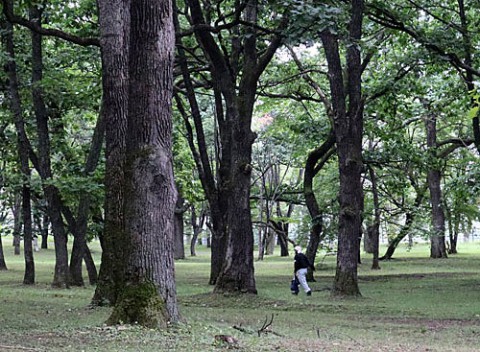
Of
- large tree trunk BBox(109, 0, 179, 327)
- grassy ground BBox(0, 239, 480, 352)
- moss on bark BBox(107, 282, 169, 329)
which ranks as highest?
large tree trunk BBox(109, 0, 179, 327)

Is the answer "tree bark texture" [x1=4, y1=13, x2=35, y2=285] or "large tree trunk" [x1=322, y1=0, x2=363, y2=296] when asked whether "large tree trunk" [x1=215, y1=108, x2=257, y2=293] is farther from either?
"tree bark texture" [x1=4, y1=13, x2=35, y2=285]

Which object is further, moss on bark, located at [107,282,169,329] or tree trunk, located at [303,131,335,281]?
tree trunk, located at [303,131,335,281]

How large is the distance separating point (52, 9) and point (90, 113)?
691 centimetres

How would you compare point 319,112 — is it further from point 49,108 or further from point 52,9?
point 52,9

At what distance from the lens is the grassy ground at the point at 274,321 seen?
854cm

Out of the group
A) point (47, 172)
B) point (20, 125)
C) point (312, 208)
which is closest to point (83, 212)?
point (47, 172)

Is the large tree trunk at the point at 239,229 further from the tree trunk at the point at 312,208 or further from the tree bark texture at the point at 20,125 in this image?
the tree trunk at the point at 312,208

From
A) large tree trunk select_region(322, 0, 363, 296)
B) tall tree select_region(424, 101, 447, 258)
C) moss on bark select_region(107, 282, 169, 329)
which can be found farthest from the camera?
tall tree select_region(424, 101, 447, 258)

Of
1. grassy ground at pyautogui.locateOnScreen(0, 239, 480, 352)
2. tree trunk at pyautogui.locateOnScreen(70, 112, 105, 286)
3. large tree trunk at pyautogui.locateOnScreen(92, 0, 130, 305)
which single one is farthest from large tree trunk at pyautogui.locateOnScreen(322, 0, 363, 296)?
large tree trunk at pyautogui.locateOnScreen(92, 0, 130, 305)

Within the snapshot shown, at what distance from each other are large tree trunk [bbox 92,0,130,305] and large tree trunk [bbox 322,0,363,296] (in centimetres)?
661

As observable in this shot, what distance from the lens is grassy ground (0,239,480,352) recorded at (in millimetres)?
8539

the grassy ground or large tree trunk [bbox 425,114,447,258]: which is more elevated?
large tree trunk [bbox 425,114,447,258]

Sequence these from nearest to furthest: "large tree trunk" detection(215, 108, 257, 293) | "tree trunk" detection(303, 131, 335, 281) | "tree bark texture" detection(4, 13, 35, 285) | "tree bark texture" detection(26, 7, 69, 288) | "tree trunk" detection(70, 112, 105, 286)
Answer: "large tree trunk" detection(215, 108, 257, 293)
"tree trunk" detection(70, 112, 105, 286)
"tree bark texture" detection(26, 7, 69, 288)
"tree bark texture" detection(4, 13, 35, 285)
"tree trunk" detection(303, 131, 335, 281)

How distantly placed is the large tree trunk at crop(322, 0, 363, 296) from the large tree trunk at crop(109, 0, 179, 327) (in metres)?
9.25
